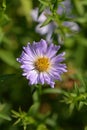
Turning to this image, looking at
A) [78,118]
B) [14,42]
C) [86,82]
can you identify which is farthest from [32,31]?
[86,82]

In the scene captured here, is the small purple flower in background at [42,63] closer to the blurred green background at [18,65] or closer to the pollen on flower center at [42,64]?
the pollen on flower center at [42,64]

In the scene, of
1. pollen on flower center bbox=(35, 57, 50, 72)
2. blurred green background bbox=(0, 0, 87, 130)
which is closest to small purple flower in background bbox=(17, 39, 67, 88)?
pollen on flower center bbox=(35, 57, 50, 72)

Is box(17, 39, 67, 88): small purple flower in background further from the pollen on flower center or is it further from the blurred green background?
the blurred green background

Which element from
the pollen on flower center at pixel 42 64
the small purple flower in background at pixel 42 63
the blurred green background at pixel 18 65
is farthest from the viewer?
the blurred green background at pixel 18 65

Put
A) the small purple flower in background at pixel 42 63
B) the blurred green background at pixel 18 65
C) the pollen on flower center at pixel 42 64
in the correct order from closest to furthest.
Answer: the small purple flower in background at pixel 42 63 → the pollen on flower center at pixel 42 64 → the blurred green background at pixel 18 65

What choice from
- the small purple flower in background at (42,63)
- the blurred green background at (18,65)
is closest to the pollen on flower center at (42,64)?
the small purple flower in background at (42,63)

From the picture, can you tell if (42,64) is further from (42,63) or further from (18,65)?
(18,65)

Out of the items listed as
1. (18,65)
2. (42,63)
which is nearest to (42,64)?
(42,63)

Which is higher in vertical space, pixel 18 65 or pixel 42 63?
pixel 18 65

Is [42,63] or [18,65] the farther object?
[18,65]
